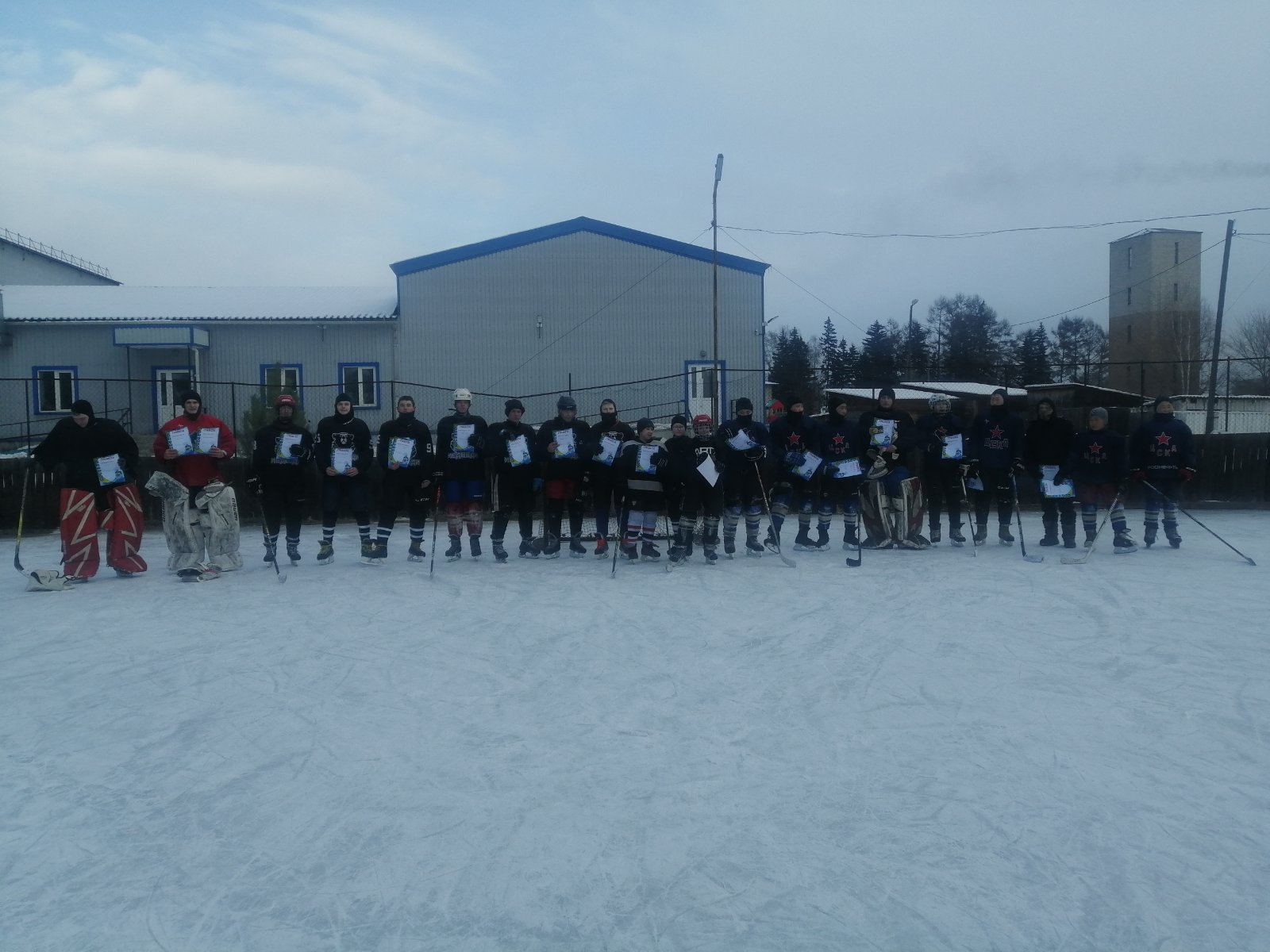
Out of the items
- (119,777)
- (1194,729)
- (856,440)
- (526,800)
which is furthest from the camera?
(856,440)

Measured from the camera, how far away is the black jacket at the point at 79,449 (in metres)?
9.55

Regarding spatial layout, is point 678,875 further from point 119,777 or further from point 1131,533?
point 1131,533

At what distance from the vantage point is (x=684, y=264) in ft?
86.8

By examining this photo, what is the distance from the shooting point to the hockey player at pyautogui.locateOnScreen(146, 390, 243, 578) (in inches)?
392

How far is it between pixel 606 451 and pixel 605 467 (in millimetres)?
231

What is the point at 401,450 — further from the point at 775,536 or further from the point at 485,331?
the point at 485,331

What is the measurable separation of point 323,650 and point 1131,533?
10.8m

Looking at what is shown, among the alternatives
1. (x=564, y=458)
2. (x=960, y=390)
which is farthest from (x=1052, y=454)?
(x=960, y=390)

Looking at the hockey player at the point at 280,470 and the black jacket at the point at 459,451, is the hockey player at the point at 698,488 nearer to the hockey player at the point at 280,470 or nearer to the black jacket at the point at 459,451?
the black jacket at the point at 459,451

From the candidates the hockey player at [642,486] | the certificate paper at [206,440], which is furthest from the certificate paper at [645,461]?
the certificate paper at [206,440]

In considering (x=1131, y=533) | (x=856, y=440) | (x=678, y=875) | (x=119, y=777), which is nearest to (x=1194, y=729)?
(x=678, y=875)

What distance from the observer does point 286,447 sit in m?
10.5

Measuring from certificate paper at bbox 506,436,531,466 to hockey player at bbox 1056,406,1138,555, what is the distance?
617 cm

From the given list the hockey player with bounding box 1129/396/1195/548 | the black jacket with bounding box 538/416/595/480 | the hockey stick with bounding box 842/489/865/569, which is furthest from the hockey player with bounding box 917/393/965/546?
the black jacket with bounding box 538/416/595/480
